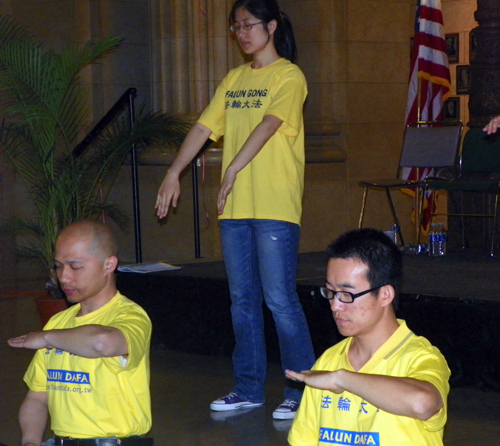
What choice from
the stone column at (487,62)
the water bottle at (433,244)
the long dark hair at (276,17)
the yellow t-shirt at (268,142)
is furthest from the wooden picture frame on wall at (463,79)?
the yellow t-shirt at (268,142)

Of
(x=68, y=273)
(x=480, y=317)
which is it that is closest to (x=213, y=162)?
(x=480, y=317)

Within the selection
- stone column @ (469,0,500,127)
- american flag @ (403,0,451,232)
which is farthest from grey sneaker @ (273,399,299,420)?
american flag @ (403,0,451,232)

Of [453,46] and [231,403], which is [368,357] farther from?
[453,46]

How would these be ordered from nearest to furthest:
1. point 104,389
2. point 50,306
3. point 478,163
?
point 104,389 < point 50,306 < point 478,163

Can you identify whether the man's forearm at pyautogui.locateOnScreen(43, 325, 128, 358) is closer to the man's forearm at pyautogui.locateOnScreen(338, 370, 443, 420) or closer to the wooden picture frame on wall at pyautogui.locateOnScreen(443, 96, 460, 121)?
the man's forearm at pyautogui.locateOnScreen(338, 370, 443, 420)

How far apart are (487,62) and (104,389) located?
19.6 feet

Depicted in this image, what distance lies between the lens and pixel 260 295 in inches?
184

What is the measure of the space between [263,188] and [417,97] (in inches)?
191

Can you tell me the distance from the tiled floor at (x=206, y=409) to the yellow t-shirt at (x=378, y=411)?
71.8 inches

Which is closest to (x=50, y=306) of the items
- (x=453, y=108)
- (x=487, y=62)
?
(x=487, y=62)

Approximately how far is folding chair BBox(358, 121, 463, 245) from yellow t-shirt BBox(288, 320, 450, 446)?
219 inches

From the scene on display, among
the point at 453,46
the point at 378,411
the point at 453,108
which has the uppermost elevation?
the point at 453,46

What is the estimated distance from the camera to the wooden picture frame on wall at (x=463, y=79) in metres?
10.9

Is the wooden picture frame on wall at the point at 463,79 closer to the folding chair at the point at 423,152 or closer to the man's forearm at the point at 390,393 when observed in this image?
the folding chair at the point at 423,152
